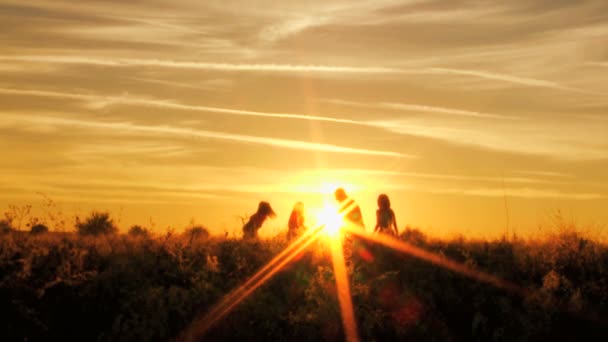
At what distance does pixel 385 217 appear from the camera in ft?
92.1

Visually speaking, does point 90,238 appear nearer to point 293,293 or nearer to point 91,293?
point 91,293

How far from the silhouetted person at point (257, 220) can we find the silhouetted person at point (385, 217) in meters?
3.21

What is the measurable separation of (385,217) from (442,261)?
3.58 metres

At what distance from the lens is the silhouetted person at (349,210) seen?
92.2ft

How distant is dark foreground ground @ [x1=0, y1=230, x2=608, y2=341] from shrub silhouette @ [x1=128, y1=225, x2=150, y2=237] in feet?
3.36

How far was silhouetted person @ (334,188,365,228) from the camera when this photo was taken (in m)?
28.1

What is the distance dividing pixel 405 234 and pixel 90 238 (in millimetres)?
9143

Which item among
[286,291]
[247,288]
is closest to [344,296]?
[286,291]

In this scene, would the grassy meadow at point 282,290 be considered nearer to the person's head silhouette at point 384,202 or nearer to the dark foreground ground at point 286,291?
the dark foreground ground at point 286,291

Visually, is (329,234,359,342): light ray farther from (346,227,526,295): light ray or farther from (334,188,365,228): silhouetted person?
(334,188,365,228): silhouetted person

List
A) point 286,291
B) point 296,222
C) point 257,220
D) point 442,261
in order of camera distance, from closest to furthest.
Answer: point 286,291 → point 442,261 → point 257,220 → point 296,222

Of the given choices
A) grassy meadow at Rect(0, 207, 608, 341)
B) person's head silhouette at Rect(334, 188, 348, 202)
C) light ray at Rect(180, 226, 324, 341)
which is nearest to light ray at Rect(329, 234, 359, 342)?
grassy meadow at Rect(0, 207, 608, 341)

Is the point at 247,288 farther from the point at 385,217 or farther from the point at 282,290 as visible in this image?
the point at 385,217

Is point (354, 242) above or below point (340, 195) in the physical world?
below
